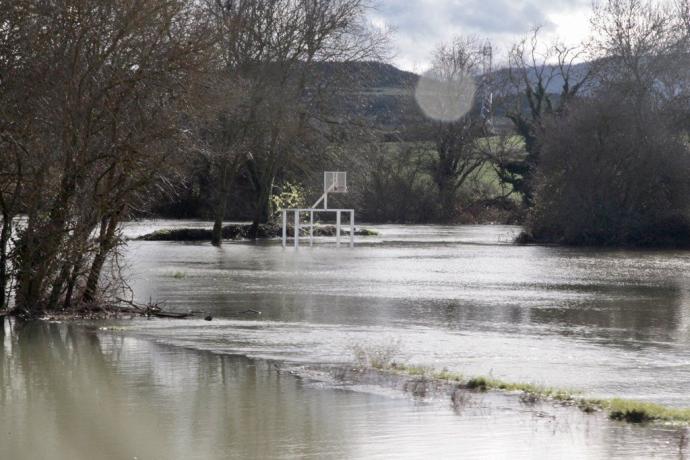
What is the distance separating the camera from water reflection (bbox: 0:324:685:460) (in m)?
9.77

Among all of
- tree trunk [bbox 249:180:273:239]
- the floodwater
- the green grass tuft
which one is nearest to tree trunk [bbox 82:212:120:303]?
the floodwater

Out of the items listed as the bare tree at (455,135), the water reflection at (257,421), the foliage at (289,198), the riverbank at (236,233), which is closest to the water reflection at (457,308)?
the water reflection at (257,421)

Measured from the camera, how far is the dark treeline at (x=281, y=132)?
1862cm

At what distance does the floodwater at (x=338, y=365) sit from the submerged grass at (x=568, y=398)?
258 millimetres

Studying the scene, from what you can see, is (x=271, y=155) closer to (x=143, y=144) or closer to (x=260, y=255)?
(x=260, y=255)

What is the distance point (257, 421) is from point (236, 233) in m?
42.4

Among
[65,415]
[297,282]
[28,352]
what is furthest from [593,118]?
[65,415]

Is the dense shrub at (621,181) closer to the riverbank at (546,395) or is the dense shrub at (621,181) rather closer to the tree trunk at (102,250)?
the tree trunk at (102,250)

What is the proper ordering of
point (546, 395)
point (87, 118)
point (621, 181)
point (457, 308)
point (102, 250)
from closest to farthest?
point (546, 395), point (87, 118), point (102, 250), point (457, 308), point (621, 181)

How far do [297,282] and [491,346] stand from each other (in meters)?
12.1

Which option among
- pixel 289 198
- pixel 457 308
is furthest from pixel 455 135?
pixel 457 308

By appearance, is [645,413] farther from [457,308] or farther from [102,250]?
[457,308]

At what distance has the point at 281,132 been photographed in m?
51.2

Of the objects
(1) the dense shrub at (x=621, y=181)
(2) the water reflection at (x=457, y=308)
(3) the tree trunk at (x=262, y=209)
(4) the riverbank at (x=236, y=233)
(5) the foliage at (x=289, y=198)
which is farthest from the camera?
(5) the foliage at (x=289, y=198)
